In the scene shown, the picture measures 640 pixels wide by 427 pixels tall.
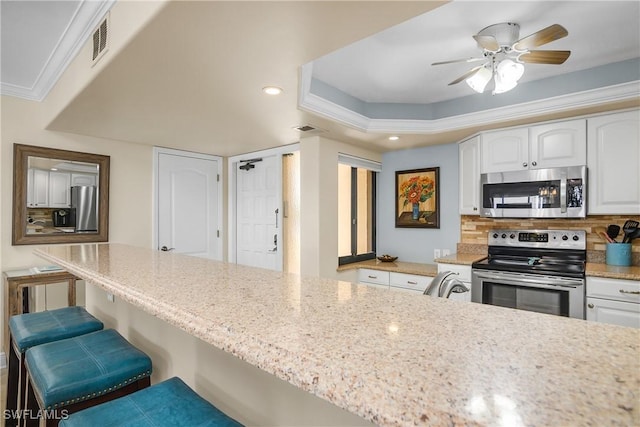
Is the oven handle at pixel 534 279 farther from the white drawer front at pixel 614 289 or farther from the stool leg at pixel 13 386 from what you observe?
the stool leg at pixel 13 386

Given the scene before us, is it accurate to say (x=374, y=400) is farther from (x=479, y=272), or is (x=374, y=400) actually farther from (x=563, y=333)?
(x=479, y=272)

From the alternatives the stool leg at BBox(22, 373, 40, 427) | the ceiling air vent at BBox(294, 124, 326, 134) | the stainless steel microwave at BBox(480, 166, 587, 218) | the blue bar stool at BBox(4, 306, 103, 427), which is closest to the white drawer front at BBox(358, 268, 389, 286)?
the stainless steel microwave at BBox(480, 166, 587, 218)

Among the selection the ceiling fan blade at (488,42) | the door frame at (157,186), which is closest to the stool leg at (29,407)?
the door frame at (157,186)

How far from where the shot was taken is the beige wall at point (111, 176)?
112 inches

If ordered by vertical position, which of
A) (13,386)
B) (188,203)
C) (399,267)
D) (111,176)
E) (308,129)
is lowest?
(13,386)

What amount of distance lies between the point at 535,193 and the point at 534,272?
0.72m

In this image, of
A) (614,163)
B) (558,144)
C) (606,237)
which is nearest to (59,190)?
(558,144)

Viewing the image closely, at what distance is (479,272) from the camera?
2.95 metres

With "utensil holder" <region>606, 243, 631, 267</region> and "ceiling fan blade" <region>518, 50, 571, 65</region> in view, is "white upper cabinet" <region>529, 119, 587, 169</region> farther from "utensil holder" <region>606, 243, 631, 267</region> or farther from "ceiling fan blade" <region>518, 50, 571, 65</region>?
"ceiling fan blade" <region>518, 50, 571, 65</region>

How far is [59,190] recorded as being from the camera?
311cm

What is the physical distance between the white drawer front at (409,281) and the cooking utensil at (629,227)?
1.57 meters

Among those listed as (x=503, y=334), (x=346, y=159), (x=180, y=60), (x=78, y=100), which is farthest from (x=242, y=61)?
(x=346, y=159)

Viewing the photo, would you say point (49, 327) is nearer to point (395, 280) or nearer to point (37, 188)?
point (37, 188)

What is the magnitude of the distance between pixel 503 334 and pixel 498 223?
3.15 meters
